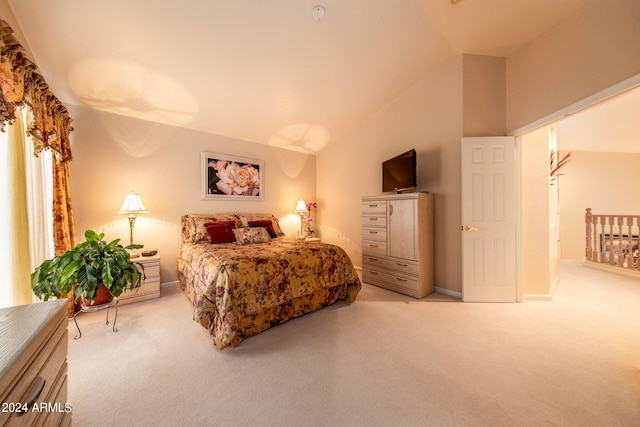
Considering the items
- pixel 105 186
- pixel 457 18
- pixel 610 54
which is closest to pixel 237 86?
pixel 105 186

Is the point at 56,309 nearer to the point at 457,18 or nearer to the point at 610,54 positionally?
the point at 457,18

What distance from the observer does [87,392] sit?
1413mm

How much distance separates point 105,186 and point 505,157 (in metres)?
5.06

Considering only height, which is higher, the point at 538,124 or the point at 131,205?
the point at 538,124

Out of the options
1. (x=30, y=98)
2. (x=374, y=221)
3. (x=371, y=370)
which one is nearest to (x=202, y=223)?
(x=30, y=98)

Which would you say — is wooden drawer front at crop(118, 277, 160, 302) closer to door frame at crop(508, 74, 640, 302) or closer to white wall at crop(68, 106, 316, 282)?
white wall at crop(68, 106, 316, 282)

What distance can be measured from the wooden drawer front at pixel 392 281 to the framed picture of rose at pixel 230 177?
2.44 m

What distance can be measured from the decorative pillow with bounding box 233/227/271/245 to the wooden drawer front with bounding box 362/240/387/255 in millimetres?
1494

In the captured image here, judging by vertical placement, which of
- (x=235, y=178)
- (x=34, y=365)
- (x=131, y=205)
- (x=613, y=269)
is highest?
(x=235, y=178)

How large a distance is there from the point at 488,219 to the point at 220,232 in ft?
11.6

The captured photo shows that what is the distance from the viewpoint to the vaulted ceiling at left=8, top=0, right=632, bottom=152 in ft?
6.51

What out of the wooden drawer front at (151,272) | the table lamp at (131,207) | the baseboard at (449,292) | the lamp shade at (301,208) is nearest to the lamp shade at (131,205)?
the table lamp at (131,207)

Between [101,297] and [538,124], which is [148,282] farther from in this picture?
[538,124]

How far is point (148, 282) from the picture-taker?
2.85 meters
